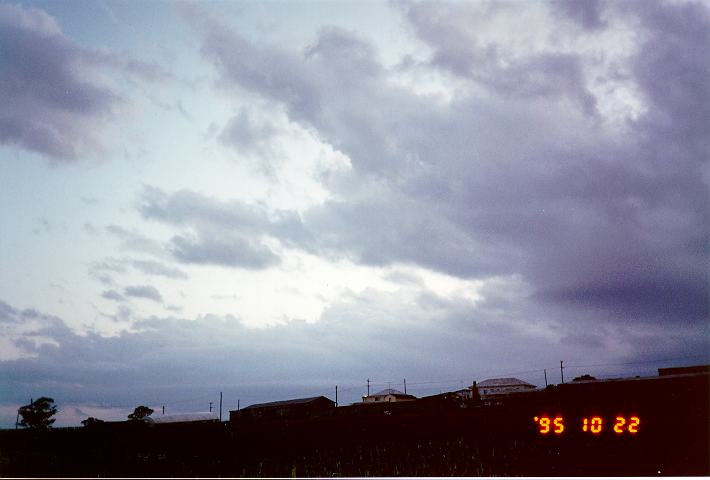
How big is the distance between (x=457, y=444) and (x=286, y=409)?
52866 mm

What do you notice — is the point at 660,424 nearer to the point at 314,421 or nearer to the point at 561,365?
the point at 314,421

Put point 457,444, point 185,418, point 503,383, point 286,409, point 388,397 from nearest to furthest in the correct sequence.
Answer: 1. point 457,444
2. point 185,418
3. point 286,409
4. point 388,397
5. point 503,383

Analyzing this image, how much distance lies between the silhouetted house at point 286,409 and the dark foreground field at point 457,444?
42.6m

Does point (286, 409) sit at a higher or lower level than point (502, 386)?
lower

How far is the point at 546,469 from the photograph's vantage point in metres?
10.8

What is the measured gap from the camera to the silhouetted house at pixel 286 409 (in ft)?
208

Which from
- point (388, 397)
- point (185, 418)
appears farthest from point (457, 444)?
point (388, 397)

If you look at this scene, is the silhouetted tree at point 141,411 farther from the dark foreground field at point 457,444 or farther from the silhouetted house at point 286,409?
the dark foreground field at point 457,444

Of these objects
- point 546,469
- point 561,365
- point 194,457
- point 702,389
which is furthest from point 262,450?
point 561,365

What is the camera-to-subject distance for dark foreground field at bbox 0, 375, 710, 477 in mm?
9953

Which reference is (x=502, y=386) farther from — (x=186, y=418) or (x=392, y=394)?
(x=186, y=418)

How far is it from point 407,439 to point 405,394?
58.4 metres

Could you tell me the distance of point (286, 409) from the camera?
2562 inches

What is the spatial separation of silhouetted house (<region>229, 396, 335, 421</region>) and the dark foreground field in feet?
140
